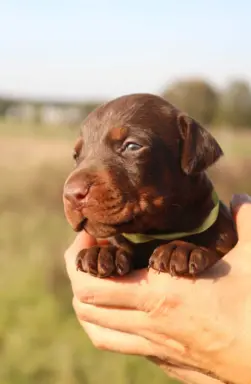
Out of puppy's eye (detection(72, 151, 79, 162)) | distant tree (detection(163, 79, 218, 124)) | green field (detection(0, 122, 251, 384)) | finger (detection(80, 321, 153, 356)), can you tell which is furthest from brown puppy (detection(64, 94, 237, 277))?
Result: distant tree (detection(163, 79, 218, 124))

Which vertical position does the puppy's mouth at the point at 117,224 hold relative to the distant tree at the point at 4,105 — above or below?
above

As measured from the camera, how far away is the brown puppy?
2432mm

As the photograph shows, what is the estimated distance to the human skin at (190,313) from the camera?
250 centimetres

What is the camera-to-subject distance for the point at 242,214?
112 inches

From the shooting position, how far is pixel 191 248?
247cm

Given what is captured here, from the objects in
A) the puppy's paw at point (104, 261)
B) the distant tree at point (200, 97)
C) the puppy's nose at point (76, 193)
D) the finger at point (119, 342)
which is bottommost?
the distant tree at point (200, 97)

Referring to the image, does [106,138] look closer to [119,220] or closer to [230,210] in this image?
[119,220]

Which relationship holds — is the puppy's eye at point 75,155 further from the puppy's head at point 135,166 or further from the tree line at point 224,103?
the tree line at point 224,103

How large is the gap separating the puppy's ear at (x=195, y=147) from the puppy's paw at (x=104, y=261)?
1.46 feet

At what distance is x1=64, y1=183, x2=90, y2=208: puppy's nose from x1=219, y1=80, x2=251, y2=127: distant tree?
10009 millimetres

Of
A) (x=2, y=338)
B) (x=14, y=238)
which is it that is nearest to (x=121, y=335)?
(x=2, y=338)

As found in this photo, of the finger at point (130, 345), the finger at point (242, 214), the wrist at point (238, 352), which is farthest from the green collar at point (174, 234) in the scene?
the finger at point (130, 345)

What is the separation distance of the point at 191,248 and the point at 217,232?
345 millimetres

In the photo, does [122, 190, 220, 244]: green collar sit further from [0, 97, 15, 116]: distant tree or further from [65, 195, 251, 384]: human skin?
[0, 97, 15, 116]: distant tree
